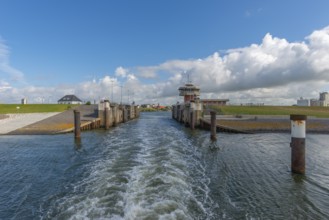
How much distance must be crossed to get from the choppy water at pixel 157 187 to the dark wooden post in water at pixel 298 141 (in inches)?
25.6

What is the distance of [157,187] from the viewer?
10.0m

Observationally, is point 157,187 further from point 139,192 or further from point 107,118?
point 107,118

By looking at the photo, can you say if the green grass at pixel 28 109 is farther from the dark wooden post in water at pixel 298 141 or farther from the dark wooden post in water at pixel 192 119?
the dark wooden post in water at pixel 298 141

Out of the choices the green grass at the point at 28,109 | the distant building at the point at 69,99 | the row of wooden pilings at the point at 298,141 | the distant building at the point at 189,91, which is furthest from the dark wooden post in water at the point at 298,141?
the distant building at the point at 69,99

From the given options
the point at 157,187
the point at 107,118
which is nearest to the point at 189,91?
the point at 107,118

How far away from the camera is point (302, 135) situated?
1320 centimetres

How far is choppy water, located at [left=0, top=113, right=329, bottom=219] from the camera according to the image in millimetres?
8305

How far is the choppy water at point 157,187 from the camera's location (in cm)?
830

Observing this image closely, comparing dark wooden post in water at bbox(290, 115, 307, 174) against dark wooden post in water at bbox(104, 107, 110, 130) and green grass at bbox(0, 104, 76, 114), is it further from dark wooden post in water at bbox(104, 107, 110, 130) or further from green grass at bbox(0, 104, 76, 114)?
green grass at bbox(0, 104, 76, 114)

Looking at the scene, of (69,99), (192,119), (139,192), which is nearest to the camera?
(139,192)

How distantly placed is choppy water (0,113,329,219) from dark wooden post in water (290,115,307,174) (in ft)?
2.13

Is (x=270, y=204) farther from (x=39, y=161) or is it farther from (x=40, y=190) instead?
(x=39, y=161)

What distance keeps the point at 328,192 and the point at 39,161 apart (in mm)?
15786

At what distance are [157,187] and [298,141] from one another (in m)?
7.95
